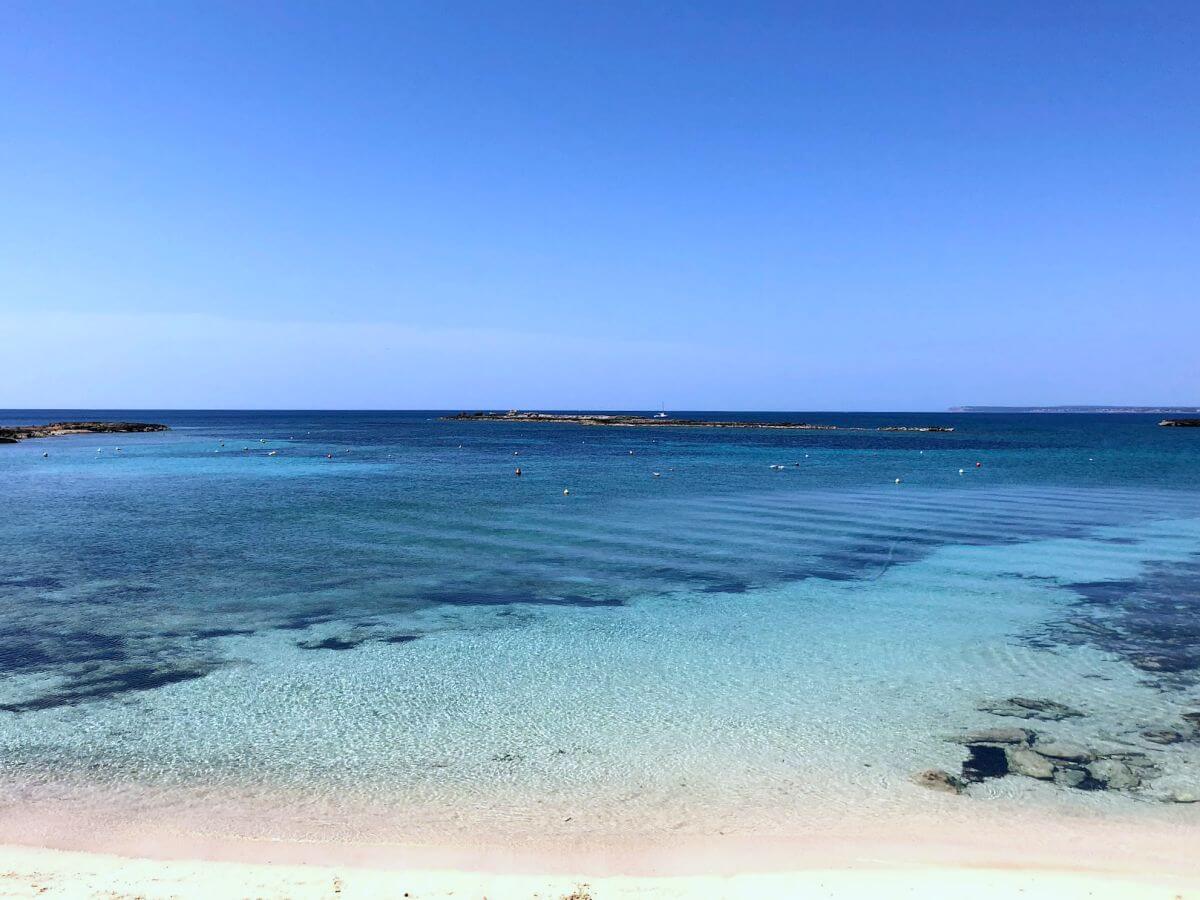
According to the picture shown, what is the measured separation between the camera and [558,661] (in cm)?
1488

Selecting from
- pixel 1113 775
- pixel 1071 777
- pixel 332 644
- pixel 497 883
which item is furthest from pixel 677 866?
pixel 332 644

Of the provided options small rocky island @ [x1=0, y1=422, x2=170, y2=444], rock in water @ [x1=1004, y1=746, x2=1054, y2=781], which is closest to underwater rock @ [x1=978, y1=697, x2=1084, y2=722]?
rock in water @ [x1=1004, y1=746, x2=1054, y2=781]

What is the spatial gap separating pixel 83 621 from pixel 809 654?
597 inches

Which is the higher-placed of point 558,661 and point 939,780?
point 558,661

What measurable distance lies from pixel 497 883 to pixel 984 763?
22.1 ft

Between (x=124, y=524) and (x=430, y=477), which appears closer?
(x=124, y=524)

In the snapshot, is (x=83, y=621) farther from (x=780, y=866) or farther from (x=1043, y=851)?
(x=1043, y=851)

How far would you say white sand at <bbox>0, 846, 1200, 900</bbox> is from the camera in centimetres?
759

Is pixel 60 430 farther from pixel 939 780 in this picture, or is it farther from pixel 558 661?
pixel 939 780

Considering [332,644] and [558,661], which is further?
[332,644]

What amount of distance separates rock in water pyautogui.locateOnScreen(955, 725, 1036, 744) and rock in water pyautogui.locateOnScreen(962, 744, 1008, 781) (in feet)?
0.55

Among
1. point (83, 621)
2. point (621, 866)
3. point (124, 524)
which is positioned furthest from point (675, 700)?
point (124, 524)

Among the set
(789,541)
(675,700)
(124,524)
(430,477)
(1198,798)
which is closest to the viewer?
(1198,798)

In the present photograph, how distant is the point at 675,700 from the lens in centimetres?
1295
